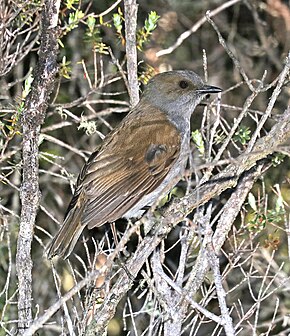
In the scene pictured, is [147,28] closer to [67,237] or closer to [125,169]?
[125,169]

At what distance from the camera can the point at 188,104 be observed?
22.4 ft

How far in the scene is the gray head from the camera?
6.75 m

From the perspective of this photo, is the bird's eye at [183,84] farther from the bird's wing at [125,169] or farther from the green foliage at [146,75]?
the bird's wing at [125,169]

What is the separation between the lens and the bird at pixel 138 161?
560 cm

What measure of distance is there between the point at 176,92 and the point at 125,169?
1.16m

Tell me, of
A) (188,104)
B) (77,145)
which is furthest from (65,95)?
(188,104)

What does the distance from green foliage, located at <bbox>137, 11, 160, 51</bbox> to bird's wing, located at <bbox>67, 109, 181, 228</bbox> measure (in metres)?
0.64

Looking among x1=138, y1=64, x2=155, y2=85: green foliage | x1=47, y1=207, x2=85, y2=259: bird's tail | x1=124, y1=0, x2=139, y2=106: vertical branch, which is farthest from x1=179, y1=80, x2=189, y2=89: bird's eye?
x1=47, y1=207, x2=85, y2=259: bird's tail

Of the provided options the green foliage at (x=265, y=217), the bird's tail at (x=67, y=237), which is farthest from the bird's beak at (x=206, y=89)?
the bird's tail at (x=67, y=237)

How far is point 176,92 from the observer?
269 inches

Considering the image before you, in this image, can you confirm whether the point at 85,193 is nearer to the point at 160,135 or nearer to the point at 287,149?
the point at 160,135

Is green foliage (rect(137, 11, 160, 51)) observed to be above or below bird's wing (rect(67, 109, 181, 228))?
above

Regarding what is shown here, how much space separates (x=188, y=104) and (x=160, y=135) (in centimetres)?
68

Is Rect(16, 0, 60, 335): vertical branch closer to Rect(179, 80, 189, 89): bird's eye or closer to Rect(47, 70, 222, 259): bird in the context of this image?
Rect(47, 70, 222, 259): bird
